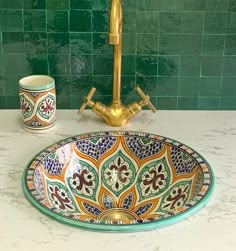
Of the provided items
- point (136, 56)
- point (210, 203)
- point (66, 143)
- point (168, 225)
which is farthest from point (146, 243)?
point (136, 56)

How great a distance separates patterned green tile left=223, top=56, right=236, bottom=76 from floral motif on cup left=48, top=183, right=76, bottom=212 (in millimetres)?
567

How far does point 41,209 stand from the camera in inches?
39.9

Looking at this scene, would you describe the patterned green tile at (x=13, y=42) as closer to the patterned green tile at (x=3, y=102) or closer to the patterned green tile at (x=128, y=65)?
the patterned green tile at (x=3, y=102)

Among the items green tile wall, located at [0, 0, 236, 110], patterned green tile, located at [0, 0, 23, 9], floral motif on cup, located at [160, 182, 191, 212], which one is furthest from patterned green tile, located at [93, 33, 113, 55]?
floral motif on cup, located at [160, 182, 191, 212]

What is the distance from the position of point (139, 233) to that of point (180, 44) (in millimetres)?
628

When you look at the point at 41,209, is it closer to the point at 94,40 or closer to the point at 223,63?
the point at 94,40

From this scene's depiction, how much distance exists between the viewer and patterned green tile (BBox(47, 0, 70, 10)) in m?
1.37

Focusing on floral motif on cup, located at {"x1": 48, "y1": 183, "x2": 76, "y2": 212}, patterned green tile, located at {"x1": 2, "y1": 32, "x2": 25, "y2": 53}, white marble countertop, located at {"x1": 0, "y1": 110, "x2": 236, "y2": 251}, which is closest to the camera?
white marble countertop, located at {"x1": 0, "y1": 110, "x2": 236, "y2": 251}

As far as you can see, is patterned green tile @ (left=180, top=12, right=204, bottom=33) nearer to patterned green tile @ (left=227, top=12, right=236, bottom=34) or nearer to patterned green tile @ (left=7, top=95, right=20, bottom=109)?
patterned green tile @ (left=227, top=12, right=236, bottom=34)

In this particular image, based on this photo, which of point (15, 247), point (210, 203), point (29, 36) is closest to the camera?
point (15, 247)

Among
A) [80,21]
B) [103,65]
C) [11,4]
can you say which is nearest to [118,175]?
[103,65]

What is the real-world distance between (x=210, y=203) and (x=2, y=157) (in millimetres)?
500

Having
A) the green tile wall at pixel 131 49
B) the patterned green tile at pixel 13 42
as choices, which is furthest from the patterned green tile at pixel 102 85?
the patterned green tile at pixel 13 42

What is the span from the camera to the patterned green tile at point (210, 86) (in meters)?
1.46
